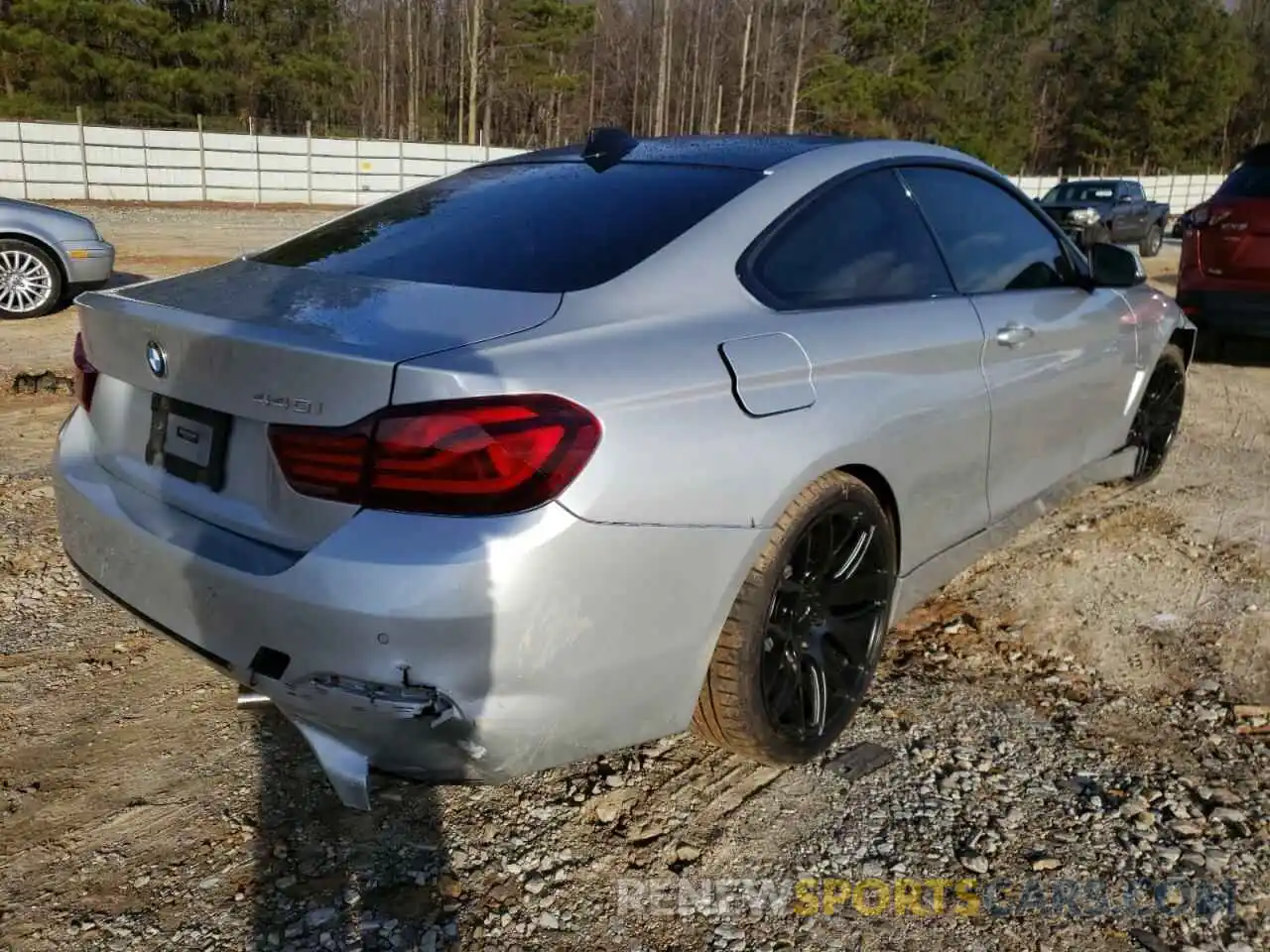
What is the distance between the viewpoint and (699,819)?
2418mm

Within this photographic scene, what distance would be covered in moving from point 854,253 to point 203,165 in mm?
27344

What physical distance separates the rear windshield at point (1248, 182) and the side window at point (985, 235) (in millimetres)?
4341

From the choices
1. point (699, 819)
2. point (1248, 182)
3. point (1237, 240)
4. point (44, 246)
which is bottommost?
point (699, 819)

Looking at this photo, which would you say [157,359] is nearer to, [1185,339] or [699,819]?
[699,819]

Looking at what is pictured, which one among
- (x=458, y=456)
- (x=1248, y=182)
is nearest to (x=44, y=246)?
(x=458, y=456)

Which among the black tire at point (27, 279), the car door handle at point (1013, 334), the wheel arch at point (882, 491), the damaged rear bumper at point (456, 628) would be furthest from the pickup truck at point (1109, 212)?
the damaged rear bumper at point (456, 628)

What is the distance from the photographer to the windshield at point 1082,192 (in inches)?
758

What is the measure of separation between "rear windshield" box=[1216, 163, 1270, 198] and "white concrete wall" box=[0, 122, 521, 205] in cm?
2219

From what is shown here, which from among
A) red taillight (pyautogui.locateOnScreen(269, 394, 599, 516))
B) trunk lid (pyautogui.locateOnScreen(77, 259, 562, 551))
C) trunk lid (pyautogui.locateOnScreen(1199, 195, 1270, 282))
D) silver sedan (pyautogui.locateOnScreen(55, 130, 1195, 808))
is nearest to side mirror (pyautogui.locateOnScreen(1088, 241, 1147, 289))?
silver sedan (pyautogui.locateOnScreen(55, 130, 1195, 808))

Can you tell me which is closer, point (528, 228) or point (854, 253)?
point (528, 228)

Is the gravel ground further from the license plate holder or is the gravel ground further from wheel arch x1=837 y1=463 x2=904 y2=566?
the license plate holder

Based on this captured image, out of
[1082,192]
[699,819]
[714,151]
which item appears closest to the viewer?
[699,819]

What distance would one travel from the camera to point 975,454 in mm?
3010

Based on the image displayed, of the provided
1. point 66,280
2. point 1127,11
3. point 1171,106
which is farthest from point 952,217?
point 1127,11
